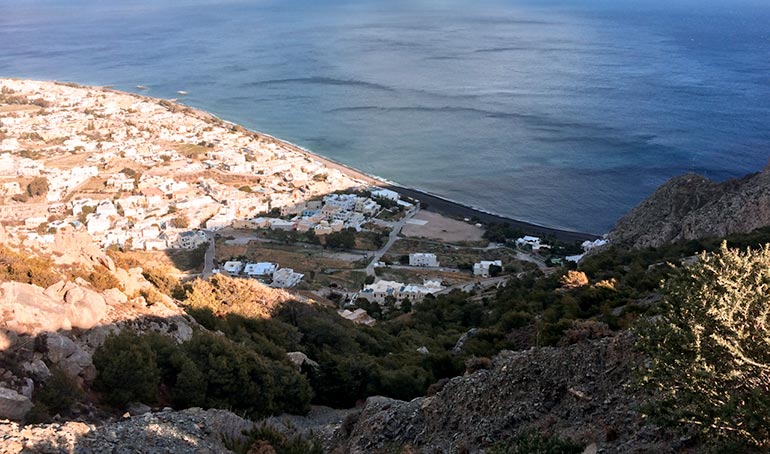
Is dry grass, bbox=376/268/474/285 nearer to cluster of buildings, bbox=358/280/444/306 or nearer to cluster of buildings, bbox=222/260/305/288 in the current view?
cluster of buildings, bbox=358/280/444/306

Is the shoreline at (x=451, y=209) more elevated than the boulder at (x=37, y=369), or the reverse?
the boulder at (x=37, y=369)

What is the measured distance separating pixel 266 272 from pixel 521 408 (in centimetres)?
2530

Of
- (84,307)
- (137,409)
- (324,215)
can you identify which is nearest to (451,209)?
(324,215)

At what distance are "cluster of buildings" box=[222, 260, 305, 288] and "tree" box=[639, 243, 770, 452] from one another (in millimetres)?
24790

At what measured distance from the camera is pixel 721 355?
5.22 m

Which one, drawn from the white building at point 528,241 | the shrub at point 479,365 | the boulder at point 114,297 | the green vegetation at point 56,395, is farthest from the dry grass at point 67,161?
the shrub at point 479,365

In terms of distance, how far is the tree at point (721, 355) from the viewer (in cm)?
501

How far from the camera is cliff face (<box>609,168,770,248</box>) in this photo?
73.6 ft

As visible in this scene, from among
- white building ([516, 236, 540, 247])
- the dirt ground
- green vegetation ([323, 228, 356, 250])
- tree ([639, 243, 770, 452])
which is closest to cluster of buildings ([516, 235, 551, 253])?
white building ([516, 236, 540, 247])

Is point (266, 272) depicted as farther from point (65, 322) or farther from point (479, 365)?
point (479, 365)

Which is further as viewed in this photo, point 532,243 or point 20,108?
point 20,108

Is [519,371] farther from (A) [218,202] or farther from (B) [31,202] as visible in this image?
(B) [31,202]

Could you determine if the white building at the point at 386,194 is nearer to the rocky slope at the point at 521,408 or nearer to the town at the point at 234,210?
the town at the point at 234,210

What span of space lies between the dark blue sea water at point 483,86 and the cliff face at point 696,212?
10064 mm
